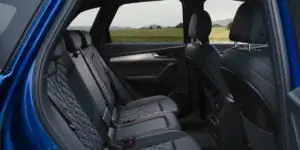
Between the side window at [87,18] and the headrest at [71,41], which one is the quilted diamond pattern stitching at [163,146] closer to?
the headrest at [71,41]

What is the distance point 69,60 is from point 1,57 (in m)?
1.13

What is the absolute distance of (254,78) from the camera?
1826mm

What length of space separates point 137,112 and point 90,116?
723mm

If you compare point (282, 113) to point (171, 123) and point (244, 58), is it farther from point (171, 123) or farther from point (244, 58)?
point (171, 123)

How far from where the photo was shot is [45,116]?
1.39 meters

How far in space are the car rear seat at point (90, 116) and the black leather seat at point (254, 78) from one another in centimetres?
42

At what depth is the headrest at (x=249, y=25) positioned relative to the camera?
171 cm

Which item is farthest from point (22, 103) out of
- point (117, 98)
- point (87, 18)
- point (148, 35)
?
point (148, 35)

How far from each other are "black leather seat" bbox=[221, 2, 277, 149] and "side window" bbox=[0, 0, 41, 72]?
0.81 meters

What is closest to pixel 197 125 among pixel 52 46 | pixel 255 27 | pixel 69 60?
pixel 69 60

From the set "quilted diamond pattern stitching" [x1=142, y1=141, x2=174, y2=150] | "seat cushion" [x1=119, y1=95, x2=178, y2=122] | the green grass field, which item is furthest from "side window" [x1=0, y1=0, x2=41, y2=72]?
the green grass field

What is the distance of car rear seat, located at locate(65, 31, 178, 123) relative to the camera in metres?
3.04

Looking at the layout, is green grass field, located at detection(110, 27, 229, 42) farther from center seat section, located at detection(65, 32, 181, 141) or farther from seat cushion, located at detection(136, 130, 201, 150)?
seat cushion, located at detection(136, 130, 201, 150)

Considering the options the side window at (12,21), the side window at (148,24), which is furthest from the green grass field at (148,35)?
the side window at (12,21)
